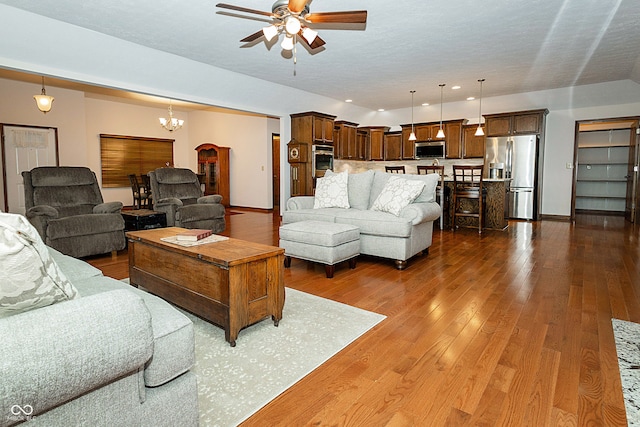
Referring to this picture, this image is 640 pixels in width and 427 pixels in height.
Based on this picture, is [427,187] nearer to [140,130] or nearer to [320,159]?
[320,159]

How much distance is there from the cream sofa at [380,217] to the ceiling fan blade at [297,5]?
6.78 ft

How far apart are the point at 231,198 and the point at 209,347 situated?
8755 millimetres

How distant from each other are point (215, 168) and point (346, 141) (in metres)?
4.10

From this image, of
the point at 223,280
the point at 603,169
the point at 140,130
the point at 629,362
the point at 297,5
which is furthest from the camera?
the point at 140,130

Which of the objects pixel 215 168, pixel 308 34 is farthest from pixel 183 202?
pixel 215 168

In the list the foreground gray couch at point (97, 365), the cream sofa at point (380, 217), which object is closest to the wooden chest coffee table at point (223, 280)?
the foreground gray couch at point (97, 365)

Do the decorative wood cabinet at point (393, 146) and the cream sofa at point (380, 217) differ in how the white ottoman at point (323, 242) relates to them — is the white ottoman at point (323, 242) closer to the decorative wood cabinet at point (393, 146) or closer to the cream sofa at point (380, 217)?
the cream sofa at point (380, 217)

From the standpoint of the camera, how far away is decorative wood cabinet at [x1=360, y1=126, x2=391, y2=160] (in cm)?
948

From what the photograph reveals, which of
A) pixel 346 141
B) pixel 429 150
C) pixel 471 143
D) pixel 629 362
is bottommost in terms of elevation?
pixel 629 362

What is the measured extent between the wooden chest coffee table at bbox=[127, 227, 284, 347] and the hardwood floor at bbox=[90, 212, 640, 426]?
0.56 meters

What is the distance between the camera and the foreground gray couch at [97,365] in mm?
825

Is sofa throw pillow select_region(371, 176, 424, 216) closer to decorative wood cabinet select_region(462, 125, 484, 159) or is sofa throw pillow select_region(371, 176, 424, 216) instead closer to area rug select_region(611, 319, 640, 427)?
area rug select_region(611, 319, 640, 427)

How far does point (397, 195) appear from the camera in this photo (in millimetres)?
3990

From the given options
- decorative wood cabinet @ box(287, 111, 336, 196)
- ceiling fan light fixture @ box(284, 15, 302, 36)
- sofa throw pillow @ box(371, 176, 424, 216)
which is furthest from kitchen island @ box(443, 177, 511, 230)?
ceiling fan light fixture @ box(284, 15, 302, 36)
